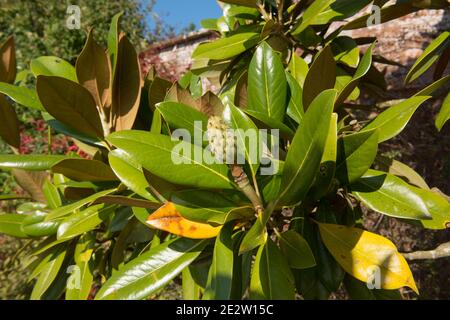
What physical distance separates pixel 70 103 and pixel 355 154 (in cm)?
79

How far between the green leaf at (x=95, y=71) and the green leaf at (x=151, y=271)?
1.88 ft

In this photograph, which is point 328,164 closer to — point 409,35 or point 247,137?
point 247,137

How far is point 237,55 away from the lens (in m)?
1.53

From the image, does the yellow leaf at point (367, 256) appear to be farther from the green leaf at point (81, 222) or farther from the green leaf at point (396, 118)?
the green leaf at point (81, 222)

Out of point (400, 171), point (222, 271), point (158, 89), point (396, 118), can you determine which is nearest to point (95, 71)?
point (158, 89)

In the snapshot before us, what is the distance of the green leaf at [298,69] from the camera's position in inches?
55.1

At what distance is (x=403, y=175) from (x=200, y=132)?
2.37 ft

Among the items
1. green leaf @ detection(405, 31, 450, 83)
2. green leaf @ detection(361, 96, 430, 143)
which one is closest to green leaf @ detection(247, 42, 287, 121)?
green leaf @ detection(361, 96, 430, 143)

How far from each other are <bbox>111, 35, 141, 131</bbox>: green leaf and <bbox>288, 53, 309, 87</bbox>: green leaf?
525 mm

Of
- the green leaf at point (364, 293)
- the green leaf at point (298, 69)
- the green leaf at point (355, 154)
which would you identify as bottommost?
the green leaf at point (364, 293)

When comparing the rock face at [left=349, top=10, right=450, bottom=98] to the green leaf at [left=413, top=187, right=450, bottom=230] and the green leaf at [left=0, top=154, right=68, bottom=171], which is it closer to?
the green leaf at [left=413, top=187, right=450, bottom=230]

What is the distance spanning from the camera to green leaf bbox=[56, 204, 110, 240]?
119 centimetres

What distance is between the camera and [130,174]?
104 cm

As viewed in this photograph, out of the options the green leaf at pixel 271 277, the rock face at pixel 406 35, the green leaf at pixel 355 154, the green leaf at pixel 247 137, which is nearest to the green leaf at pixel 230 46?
the green leaf at pixel 247 137
